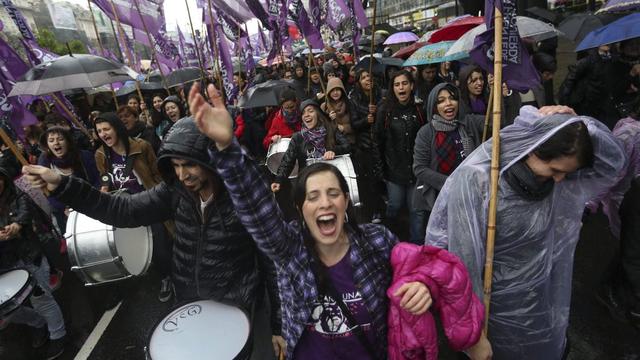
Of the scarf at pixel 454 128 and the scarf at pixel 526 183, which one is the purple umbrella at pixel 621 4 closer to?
the scarf at pixel 454 128

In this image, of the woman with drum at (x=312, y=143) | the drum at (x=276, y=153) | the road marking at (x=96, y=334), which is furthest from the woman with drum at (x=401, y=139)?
the road marking at (x=96, y=334)

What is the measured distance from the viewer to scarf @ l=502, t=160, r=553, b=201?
188cm

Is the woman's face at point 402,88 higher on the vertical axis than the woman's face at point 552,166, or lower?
higher

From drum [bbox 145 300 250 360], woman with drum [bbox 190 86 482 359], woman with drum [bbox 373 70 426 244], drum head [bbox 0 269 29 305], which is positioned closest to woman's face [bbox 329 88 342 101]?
woman with drum [bbox 373 70 426 244]

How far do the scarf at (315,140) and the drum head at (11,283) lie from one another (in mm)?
2752

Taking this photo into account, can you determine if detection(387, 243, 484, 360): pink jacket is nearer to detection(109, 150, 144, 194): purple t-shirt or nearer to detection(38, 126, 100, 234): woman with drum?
detection(109, 150, 144, 194): purple t-shirt

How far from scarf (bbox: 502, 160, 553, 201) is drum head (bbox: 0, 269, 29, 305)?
341cm

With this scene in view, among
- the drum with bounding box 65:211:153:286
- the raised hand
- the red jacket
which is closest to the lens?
the raised hand

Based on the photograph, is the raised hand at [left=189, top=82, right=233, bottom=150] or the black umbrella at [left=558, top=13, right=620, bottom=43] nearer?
the raised hand at [left=189, top=82, right=233, bottom=150]

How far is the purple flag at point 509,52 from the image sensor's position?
80.8 inches

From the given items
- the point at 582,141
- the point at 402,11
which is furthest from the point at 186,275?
the point at 402,11

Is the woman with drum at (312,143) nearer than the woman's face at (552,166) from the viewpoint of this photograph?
No

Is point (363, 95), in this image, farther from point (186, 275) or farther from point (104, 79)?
point (186, 275)

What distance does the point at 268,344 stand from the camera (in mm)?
2439
